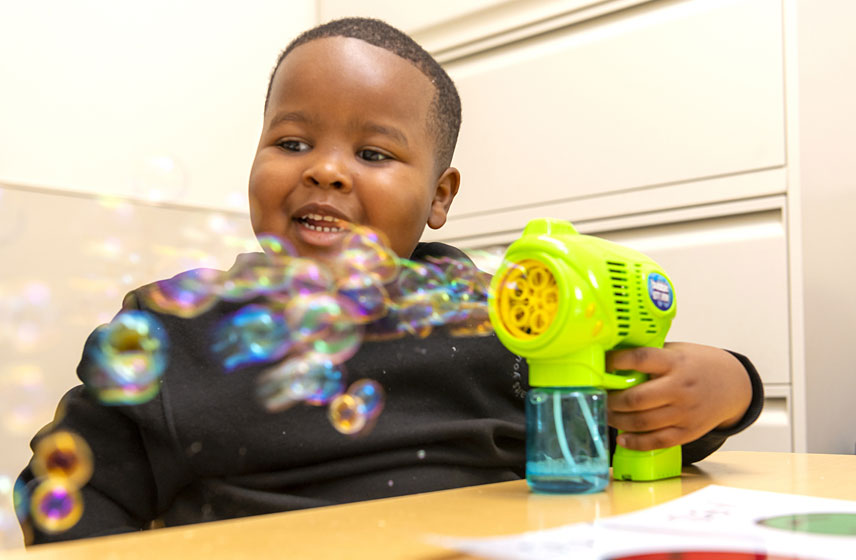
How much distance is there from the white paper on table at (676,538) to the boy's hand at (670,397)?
133 mm

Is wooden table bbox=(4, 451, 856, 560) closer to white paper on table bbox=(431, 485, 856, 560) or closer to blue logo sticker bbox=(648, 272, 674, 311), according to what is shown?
white paper on table bbox=(431, 485, 856, 560)

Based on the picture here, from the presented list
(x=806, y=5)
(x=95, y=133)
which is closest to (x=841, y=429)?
(x=806, y=5)

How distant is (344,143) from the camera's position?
2.66 ft

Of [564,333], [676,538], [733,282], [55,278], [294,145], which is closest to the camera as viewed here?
[676,538]

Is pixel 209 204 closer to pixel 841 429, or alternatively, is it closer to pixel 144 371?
pixel 144 371

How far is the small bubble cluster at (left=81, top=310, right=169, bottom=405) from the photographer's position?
2.12ft

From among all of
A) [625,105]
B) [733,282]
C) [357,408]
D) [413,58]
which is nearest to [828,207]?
[733,282]

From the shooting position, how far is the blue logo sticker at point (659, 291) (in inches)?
23.5

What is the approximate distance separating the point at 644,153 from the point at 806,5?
1.25 ft

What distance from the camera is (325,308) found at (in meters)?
0.87

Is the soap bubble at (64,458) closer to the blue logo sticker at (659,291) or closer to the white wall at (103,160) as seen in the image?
the blue logo sticker at (659,291)

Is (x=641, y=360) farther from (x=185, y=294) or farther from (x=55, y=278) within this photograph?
(x=55, y=278)

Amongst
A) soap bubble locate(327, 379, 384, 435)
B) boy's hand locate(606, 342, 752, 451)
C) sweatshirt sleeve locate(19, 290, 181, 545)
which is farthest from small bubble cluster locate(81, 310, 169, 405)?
boy's hand locate(606, 342, 752, 451)

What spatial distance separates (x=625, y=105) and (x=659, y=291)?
110 cm
